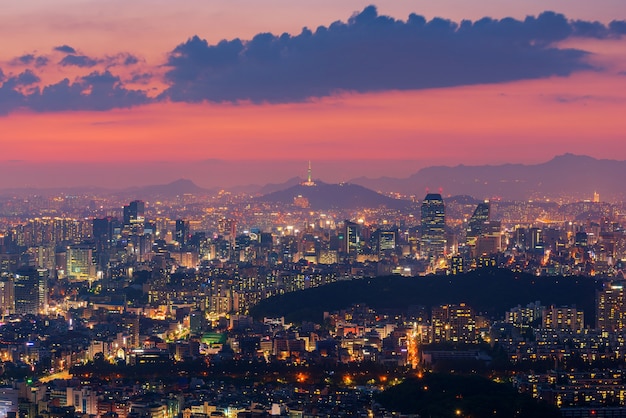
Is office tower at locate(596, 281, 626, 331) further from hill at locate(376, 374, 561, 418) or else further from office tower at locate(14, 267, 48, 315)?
office tower at locate(14, 267, 48, 315)

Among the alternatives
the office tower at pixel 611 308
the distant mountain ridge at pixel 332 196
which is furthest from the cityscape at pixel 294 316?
the distant mountain ridge at pixel 332 196

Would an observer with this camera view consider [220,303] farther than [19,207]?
No

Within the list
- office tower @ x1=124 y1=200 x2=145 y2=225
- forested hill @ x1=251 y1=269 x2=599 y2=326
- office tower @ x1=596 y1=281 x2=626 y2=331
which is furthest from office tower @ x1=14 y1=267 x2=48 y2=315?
office tower @ x1=124 y1=200 x2=145 y2=225

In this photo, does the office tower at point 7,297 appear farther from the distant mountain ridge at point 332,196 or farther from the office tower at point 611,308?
the distant mountain ridge at point 332,196

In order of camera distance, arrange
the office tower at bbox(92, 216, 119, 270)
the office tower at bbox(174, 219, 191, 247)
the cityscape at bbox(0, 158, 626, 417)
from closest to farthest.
→ the cityscape at bbox(0, 158, 626, 417)
the office tower at bbox(92, 216, 119, 270)
the office tower at bbox(174, 219, 191, 247)

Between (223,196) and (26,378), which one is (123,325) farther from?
(223,196)

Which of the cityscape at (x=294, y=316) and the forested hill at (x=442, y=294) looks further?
the forested hill at (x=442, y=294)


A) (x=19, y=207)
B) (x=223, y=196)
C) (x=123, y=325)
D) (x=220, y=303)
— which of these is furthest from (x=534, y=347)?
(x=223, y=196)
